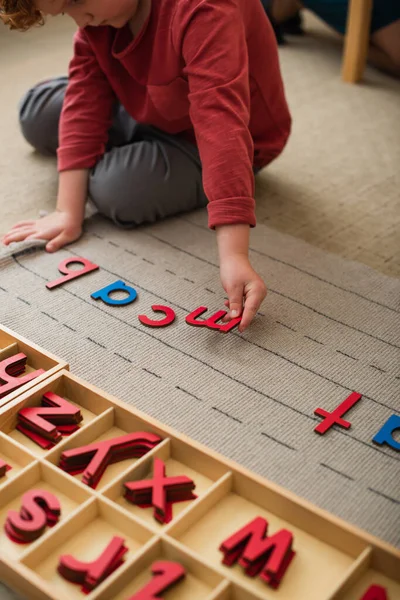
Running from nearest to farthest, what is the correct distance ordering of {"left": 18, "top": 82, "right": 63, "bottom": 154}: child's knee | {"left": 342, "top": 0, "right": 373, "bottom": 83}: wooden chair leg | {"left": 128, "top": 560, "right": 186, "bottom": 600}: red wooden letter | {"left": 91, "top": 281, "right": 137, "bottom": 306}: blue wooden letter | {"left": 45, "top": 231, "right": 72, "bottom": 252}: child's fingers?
{"left": 128, "top": 560, "right": 186, "bottom": 600}: red wooden letter
{"left": 91, "top": 281, "right": 137, "bottom": 306}: blue wooden letter
{"left": 45, "top": 231, "right": 72, "bottom": 252}: child's fingers
{"left": 18, "top": 82, "right": 63, "bottom": 154}: child's knee
{"left": 342, "top": 0, "right": 373, "bottom": 83}: wooden chair leg

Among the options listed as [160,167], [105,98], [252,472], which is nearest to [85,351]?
[252,472]

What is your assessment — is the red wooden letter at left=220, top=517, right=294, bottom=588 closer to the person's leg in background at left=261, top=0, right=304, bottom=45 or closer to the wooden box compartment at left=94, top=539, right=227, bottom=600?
the wooden box compartment at left=94, top=539, right=227, bottom=600

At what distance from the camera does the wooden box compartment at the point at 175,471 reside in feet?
2.57

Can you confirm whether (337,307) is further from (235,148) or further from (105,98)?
(105,98)

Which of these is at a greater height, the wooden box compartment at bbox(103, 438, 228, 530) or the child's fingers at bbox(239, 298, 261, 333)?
the child's fingers at bbox(239, 298, 261, 333)

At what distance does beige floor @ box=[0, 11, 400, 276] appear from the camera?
4.46 ft

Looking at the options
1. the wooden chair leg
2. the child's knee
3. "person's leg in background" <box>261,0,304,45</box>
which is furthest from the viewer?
"person's leg in background" <box>261,0,304,45</box>

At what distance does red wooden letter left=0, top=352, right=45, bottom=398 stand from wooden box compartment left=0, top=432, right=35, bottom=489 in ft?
0.27

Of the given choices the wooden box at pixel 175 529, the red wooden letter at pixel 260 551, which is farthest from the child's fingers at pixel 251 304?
the red wooden letter at pixel 260 551

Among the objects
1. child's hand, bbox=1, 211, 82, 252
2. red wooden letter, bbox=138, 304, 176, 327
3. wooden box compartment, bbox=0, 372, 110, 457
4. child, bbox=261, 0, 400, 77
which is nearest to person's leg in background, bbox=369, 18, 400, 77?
child, bbox=261, 0, 400, 77

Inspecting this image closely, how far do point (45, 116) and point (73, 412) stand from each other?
0.81 meters

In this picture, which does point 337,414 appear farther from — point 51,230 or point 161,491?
point 51,230

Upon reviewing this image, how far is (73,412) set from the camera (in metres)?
0.87

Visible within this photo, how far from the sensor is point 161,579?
0.68m
